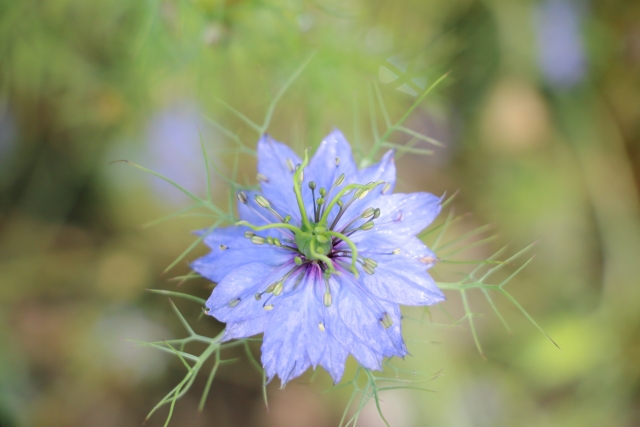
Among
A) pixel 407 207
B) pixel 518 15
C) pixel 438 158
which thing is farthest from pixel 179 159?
pixel 518 15

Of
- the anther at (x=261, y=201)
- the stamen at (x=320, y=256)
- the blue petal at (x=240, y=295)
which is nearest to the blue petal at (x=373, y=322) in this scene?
the stamen at (x=320, y=256)

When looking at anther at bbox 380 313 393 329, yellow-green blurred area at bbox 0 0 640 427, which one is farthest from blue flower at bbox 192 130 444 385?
yellow-green blurred area at bbox 0 0 640 427

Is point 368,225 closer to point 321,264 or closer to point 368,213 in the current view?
point 368,213

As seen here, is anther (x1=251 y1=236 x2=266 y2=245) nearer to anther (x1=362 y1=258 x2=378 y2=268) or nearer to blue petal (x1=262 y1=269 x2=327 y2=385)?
blue petal (x1=262 y1=269 x2=327 y2=385)

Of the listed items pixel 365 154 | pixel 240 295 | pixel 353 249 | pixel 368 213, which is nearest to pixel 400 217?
pixel 368 213

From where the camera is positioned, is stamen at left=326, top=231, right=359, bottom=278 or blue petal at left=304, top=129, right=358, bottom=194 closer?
stamen at left=326, top=231, right=359, bottom=278

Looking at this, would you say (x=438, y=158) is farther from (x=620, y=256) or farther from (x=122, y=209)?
(x=122, y=209)
